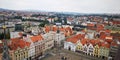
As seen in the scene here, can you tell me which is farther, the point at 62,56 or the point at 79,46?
the point at 79,46

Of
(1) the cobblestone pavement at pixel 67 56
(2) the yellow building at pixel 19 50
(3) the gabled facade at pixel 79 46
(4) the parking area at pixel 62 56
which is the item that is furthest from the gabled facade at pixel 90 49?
(2) the yellow building at pixel 19 50

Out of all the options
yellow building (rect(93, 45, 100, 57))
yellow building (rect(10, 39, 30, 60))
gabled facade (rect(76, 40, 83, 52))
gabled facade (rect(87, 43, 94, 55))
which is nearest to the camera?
yellow building (rect(10, 39, 30, 60))

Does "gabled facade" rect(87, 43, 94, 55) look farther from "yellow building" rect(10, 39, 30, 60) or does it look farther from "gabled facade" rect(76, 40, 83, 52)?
"yellow building" rect(10, 39, 30, 60)

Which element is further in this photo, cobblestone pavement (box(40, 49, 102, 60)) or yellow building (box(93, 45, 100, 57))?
yellow building (box(93, 45, 100, 57))

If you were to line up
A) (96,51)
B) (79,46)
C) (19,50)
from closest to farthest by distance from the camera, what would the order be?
(19,50)
(96,51)
(79,46)

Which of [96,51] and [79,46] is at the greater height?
[79,46]

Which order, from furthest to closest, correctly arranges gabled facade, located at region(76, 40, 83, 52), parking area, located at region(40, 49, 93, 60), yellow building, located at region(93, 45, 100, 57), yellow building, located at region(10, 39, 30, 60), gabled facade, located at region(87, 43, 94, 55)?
gabled facade, located at region(76, 40, 83, 52) → gabled facade, located at region(87, 43, 94, 55) → yellow building, located at region(93, 45, 100, 57) → parking area, located at region(40, 49, 93, 60) → yellow building, located at region(10, 39, 30, 60)

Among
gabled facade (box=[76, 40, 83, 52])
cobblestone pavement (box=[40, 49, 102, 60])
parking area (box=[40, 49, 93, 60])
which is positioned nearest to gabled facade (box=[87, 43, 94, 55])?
cobblestone pavement (box=[40, 49, 102, 60])

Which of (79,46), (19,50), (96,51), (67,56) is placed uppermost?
(19,50)

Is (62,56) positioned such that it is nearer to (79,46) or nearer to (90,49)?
(79,46)

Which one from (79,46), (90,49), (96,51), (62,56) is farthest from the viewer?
(79,46)

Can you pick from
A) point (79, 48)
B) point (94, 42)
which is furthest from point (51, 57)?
point (94, 42)

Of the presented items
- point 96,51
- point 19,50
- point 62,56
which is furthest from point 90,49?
point 19,50
